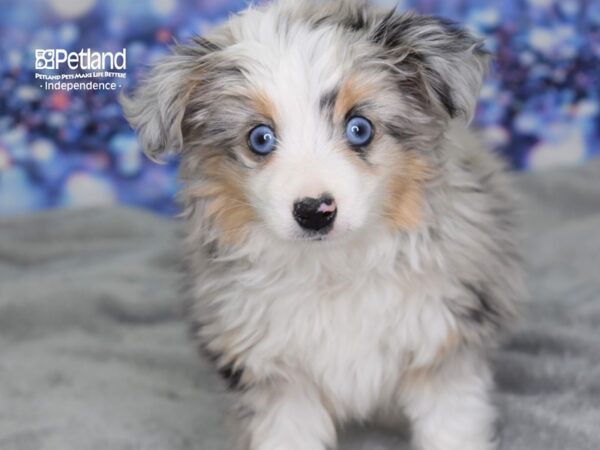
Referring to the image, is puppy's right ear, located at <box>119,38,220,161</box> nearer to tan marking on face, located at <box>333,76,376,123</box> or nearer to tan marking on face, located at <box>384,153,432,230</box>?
tan marking on face, located at <box>333,76,376,123</box>

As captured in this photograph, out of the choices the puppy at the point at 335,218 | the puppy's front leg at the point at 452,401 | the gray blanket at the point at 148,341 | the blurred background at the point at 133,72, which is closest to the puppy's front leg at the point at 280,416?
the puppy at the point at 335,218

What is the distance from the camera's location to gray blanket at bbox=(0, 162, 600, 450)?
2.78 m

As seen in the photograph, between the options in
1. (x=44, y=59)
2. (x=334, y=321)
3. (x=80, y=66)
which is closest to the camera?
(x=334, y=321)

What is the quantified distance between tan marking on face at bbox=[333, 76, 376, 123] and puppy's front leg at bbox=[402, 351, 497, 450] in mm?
690

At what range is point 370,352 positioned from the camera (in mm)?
2420

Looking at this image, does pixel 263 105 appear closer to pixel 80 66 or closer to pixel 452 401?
pixel 452 401

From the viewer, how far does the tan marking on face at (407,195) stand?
2.29 metres

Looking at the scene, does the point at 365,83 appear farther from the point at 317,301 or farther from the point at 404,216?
the point at 317,301

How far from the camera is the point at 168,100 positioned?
7.55 feet

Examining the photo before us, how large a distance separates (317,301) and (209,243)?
0.99ft

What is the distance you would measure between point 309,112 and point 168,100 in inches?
14.1

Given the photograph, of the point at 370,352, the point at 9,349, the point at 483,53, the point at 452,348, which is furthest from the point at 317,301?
A: the point at 9,349

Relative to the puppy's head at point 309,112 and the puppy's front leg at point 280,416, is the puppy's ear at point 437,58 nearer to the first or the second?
the puppy's head at point 309,112

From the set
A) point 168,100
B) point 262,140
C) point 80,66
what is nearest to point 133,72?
point 80,66
